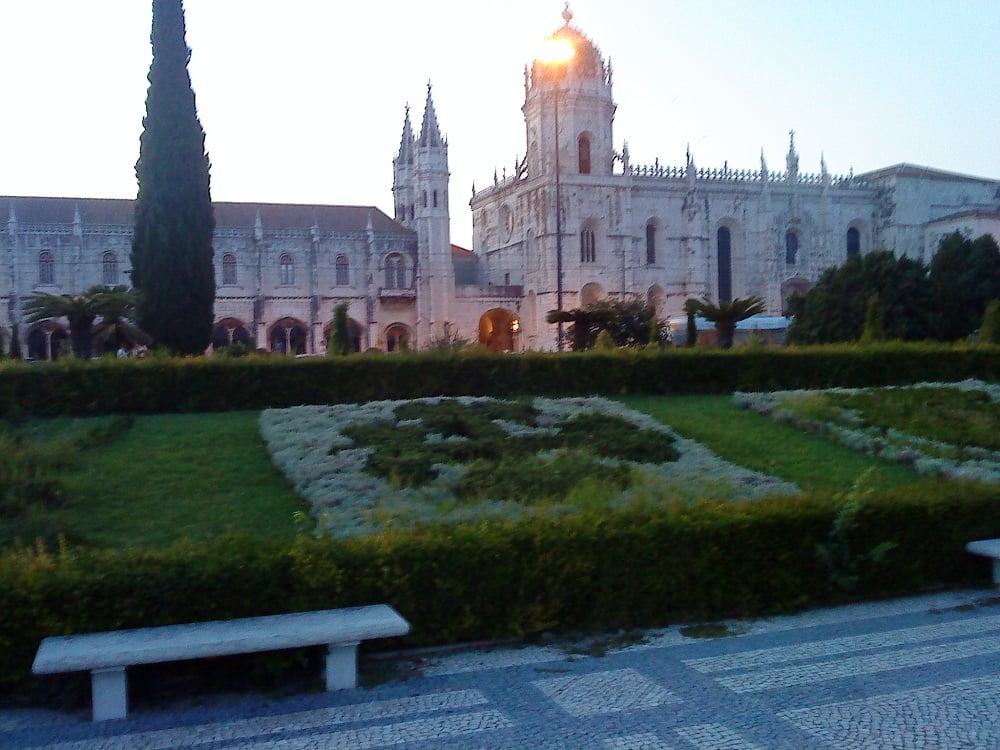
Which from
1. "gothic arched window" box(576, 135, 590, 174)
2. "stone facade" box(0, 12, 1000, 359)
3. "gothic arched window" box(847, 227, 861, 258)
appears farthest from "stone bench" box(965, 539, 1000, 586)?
"gothic arched window" box(847, 227, 861, 258)

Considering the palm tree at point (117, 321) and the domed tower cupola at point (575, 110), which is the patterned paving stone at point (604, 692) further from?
the domed tower cupola at point (575, 110)

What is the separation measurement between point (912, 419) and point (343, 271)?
135 ft

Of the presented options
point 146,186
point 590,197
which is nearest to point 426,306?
point 590,197

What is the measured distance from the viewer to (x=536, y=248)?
5528 centimetres

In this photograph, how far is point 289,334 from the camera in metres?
52.6

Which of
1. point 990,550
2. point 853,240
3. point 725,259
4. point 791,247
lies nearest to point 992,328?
point 990,550

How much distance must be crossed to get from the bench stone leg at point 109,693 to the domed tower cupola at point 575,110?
51.2 meters

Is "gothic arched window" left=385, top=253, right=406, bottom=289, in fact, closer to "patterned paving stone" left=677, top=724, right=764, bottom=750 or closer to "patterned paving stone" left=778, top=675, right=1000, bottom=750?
"patterned paving stone" left=778, top=675, right=1000, bottom=750

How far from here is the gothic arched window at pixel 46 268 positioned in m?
48.2

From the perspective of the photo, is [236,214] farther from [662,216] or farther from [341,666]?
[341,666]

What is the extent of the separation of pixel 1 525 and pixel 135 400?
21.3 ft

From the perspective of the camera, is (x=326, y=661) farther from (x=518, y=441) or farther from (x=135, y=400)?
(x=135, y=400)

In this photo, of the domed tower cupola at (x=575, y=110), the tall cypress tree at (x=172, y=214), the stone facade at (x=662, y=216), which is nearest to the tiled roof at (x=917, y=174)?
the stone facade at (x=662, y=216)

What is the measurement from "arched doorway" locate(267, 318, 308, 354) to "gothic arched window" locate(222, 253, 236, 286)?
10.8 ft
